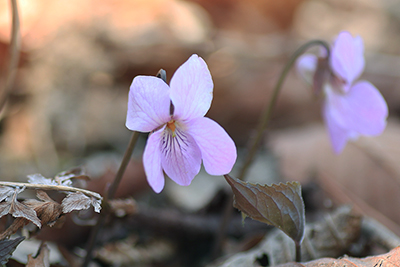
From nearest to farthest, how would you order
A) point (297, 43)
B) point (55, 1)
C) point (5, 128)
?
A: point (5, 128), point (55, 1), point (297, 43)

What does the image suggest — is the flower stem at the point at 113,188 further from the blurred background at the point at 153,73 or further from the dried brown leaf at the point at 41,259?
the blurred background at the point at 153,73

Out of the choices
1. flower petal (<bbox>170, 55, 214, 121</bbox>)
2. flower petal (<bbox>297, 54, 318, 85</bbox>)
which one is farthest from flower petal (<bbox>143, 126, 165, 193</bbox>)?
flower petal (<bbox>297, 54, 318, 85</bbox>)

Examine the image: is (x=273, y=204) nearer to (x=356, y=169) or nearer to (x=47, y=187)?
(x=47, y=187)

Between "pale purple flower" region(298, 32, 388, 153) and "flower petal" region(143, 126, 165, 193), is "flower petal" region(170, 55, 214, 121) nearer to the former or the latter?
"flower petal" region(143, 126, 165, 193)

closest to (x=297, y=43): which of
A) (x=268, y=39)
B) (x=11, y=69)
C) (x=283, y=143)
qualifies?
(x=268, y=39)

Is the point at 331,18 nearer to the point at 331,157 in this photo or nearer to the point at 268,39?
the point at 268,39

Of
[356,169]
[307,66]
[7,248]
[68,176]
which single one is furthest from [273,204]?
[356,169]

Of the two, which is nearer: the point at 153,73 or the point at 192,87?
the point at 192,87
